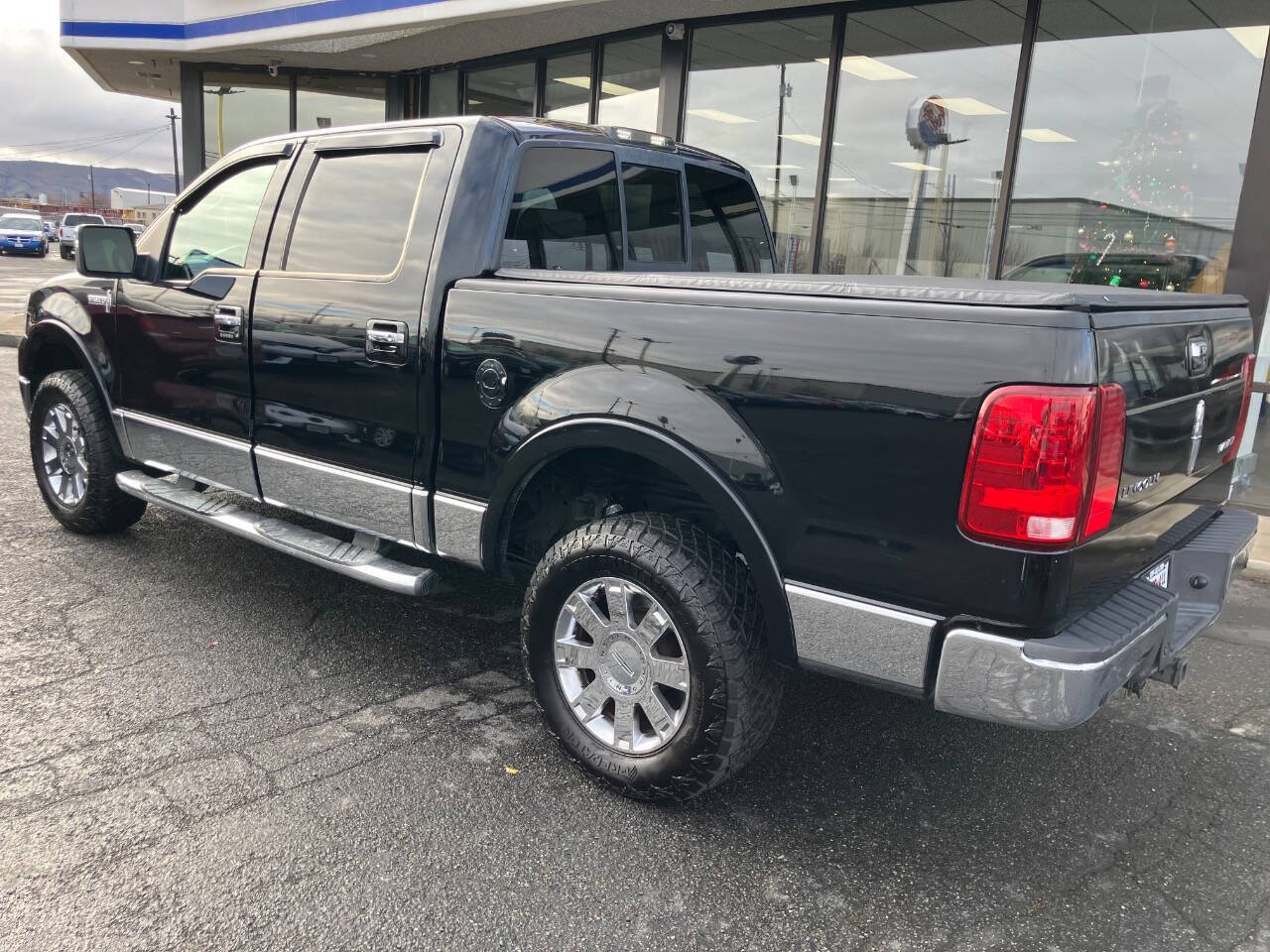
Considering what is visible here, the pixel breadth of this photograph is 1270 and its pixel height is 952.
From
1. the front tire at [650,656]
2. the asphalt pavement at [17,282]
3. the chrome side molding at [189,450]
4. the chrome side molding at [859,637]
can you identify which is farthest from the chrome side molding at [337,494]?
the asphalt pavement at [17,282]

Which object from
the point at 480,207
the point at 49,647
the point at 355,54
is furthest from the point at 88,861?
the point at 355,54

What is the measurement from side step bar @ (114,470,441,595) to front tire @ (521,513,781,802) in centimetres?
54

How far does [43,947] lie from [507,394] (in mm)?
1792

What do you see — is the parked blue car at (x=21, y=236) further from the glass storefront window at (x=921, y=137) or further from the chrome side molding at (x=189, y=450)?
the chrome side molding at (x=189, y=450)

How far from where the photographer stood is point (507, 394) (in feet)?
9.71

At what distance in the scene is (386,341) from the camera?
3.22m

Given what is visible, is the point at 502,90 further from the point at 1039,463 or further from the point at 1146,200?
the point at 1039,463

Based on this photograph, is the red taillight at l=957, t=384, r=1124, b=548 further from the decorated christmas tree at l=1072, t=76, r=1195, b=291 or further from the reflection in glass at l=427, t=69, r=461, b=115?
the reflection in glass at l=427, t=69, r=461, b=115

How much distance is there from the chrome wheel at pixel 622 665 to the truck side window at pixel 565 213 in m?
1.25

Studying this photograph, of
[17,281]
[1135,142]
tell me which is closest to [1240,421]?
[1135,142]

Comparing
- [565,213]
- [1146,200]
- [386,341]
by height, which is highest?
[1146,200]

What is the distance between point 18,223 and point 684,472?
4272cm

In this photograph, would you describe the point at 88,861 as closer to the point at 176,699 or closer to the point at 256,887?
the point at 256,887

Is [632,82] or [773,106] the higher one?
[632,82]
